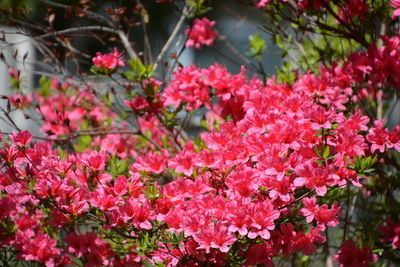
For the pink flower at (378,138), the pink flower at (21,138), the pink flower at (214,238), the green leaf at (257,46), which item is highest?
the green leaf at (257,46)

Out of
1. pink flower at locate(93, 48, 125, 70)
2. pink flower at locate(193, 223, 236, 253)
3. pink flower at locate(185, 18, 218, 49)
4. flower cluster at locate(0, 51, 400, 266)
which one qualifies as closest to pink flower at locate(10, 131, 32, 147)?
flower cluster at locate(0, 51, 400, 266)

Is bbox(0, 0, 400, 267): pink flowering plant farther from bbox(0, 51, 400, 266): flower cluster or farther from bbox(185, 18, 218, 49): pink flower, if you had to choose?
bbox(185, 18, 218, 49): pink flower

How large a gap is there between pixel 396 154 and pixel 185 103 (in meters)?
0.91

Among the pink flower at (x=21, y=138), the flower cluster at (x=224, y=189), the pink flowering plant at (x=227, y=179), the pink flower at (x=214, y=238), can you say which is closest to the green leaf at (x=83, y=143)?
the pink flowering plant at (x=227, y=179)

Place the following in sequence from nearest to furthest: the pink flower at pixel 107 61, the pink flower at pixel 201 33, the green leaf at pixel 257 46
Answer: the pink flower at pixel 107 61
the pink flower at pixel 201 33
the green leaf at pixel 257 46

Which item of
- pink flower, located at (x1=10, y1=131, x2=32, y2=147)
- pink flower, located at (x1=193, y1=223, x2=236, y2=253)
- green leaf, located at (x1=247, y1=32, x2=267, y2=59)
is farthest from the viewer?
green leaf, located at (x1=247, y1=32, x2=267, y2=59)

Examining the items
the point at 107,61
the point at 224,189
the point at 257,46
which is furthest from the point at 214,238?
the point at 257,46

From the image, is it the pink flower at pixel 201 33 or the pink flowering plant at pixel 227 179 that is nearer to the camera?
the pink flowering plant at pixel 227 179

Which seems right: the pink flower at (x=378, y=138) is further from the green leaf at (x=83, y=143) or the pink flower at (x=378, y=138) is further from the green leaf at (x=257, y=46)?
the green leaf at (x=83, y=143)

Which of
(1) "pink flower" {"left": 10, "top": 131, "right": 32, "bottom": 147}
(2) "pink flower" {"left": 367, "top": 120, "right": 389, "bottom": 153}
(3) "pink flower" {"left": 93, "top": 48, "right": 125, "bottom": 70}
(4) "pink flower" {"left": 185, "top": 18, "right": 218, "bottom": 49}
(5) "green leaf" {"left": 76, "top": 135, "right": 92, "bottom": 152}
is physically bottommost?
(1) "pink flower" {"left": 10, "top": 131, "right": 32, "bottom": 147}

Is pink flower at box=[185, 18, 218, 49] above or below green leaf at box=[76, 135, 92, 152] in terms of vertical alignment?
above

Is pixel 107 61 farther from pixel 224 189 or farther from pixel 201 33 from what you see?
pixel 201 33

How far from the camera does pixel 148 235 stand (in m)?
1.71

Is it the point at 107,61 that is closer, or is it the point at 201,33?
the point at 107,61
